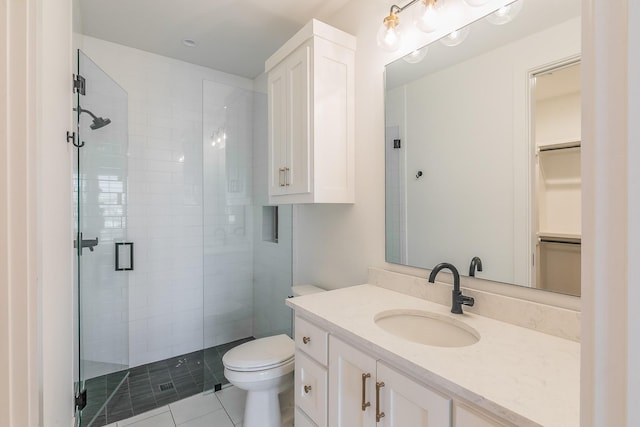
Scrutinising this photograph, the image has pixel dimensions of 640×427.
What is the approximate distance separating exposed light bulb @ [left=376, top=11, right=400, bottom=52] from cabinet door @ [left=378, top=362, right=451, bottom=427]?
1.44 metres

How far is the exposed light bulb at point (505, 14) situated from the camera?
1183 mm

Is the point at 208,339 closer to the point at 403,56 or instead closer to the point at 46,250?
the point at 46,250

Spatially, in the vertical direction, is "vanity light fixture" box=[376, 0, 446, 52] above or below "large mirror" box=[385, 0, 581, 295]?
above

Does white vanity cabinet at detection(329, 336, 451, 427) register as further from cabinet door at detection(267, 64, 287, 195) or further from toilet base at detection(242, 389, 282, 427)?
cabinet door at detection(267, 64, 287, 195)

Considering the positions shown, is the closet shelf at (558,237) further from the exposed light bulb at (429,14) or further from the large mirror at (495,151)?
the exposed light bulb at (429,14)

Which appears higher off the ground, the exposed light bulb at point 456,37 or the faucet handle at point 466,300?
the exposed light bulb at point 456,37

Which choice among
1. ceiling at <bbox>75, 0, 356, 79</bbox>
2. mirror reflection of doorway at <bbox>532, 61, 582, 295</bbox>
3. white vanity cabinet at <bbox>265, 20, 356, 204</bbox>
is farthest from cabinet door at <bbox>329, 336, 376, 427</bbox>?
ceiling at <bbox>75, 0, 356, 79</bbox>

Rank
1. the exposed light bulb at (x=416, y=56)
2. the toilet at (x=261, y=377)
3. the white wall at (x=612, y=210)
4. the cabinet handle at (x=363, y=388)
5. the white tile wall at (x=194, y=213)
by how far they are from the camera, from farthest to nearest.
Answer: the white tile wall at (x=194, y=213) → the toilet at (x=261, y=377) → the exposed light bulb at (x=416, y=56) → the cabinet handle at (x=363, y=388) → the white wall at (x=612, y=210)

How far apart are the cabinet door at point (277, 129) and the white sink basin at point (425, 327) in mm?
996

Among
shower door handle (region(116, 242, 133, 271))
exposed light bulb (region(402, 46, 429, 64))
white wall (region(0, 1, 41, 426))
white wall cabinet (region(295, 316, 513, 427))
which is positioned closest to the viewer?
white wall (region(0, 1, 41, 426))

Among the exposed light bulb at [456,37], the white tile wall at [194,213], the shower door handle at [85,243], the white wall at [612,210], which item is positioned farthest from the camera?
the white tile wall at [194,213]

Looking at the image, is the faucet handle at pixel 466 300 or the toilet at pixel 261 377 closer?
the faucet handle at pixel 466 300

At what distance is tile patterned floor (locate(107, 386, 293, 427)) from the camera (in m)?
1.87

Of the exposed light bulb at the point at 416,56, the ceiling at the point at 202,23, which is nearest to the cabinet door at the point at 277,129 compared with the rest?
the ceiling at the point at 202,23
